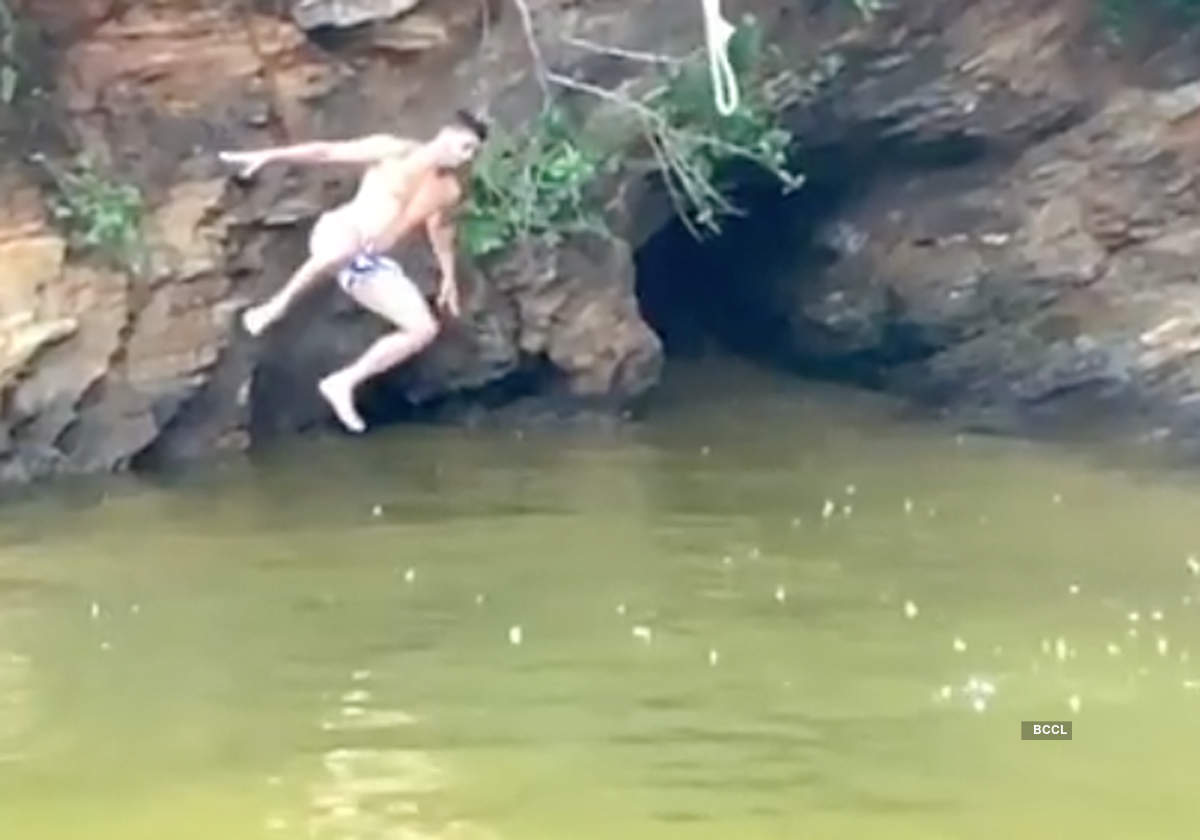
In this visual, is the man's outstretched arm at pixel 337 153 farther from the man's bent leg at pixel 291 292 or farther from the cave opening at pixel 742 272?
the cave opening at pixel 742 272

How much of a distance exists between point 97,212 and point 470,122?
6.96ft

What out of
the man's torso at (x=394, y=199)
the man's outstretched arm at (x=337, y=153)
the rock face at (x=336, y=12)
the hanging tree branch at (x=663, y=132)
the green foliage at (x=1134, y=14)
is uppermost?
the rock face at (x=336, y=12)

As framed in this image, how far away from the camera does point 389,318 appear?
443 inches

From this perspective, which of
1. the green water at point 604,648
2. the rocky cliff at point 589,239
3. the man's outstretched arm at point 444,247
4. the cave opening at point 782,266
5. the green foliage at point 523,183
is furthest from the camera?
the cave opening at point 782,266

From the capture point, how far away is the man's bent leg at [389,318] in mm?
10977

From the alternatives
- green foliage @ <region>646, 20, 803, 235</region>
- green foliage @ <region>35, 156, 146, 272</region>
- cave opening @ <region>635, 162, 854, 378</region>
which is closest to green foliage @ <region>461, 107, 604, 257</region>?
green foliage @ <region>646, 20, 803, 235</region>

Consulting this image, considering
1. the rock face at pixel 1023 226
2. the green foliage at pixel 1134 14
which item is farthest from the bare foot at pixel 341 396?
the green foliage at pixel 1134 14

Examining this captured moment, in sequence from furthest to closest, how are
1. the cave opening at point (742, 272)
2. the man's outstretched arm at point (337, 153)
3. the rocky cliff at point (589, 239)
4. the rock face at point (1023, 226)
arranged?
1. the cave opening at point (742, 272)
2. the rock face at point (1023, 226)
3. the rocky cliff at point (589, 239)
4. the man's outstretched arm at point (337, 153)

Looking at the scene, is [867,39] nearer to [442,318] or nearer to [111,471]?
[442,318]

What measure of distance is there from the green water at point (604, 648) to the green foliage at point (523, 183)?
124 cm

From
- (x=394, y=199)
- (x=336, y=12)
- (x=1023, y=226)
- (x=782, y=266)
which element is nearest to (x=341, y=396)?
(x=394, y=199)

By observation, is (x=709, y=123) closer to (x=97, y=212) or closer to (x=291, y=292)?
(x=97, y=212)

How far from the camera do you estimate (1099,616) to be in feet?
30.5

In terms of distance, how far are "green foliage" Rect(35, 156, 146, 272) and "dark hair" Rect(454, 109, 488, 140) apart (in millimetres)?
1837
